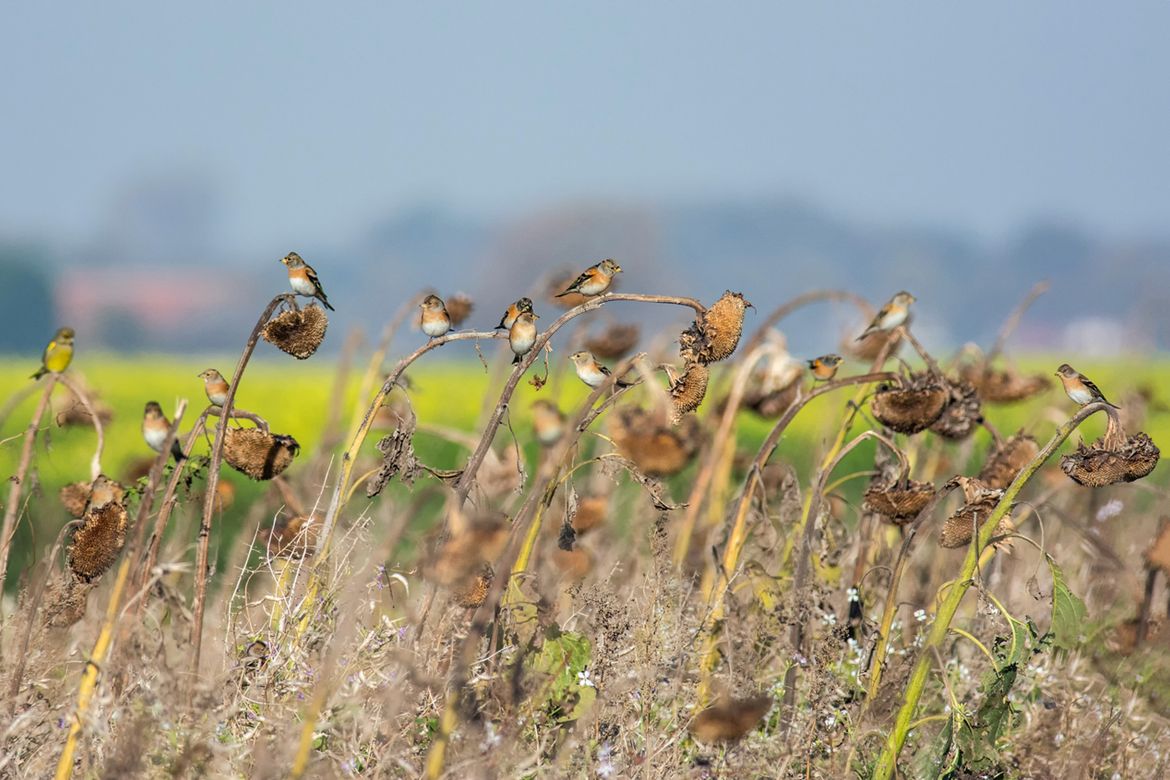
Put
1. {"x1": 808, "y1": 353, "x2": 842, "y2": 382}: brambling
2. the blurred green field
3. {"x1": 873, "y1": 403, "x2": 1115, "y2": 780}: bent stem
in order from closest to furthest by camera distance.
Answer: {"x1": 873, "y1": 403, "x2": 1115, "y2": 780}: bent stem → {"x1": 808, "y1": 353, "x2": 842, "y2": 382}: brambling → the blurred green field

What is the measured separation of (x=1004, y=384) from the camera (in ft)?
14.5

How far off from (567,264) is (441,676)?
103 inches

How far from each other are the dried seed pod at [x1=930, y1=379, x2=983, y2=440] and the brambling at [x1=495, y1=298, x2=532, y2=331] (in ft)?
3.95

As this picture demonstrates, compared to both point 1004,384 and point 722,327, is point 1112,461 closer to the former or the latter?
point 722,327

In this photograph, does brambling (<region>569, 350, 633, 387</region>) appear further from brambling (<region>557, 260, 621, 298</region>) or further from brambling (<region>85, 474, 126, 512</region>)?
brambling (<region>85, 474, 126, 512</region>)

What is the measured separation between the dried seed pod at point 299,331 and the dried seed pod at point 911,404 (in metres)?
1.33

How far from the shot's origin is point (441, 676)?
3037mm

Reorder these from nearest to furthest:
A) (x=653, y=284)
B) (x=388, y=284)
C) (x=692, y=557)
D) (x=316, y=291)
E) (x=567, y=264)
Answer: (x=316, y=291), (x=692, y=557), (x=567, y=264), (x=653, y=284), (x=388, y=284)

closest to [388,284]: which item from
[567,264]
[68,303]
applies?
[68,303]

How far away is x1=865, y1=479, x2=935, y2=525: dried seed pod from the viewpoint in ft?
9.86

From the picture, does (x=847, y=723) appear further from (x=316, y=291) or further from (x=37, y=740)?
(x=37, y=740)

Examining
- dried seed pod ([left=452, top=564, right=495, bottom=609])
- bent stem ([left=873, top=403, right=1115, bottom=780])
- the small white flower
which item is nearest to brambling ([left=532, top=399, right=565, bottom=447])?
dried seed pod ([left=452, top=564, right=495, bottom=609])

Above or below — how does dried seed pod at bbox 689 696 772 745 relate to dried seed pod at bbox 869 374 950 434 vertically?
below

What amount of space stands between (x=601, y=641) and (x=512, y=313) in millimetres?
959
